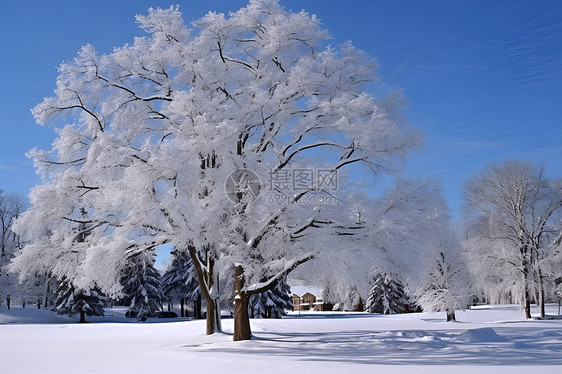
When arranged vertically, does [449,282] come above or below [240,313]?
below

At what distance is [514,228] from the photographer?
35.6m

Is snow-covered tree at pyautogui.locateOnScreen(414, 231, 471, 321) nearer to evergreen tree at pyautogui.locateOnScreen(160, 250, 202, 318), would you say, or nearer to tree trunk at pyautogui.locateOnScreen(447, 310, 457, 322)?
tree trunk at pyautogui.locateOnScreen(447, 310, 457, 322)

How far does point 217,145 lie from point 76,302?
37157 millimetres

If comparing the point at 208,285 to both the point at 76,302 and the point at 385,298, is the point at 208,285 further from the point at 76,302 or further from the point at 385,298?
the point at 385,298

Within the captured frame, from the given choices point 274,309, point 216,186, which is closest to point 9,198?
point 274,309

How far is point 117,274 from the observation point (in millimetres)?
18172

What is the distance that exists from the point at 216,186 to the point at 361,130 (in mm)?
4915

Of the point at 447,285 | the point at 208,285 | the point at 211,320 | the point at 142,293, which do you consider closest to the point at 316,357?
the point at 208,285

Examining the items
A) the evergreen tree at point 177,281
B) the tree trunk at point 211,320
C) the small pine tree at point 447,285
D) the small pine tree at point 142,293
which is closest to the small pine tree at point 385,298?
the small pine tree at point 447,285

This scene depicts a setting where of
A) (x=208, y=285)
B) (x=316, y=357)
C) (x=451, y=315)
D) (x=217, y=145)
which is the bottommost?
→ (x=451, y=315)

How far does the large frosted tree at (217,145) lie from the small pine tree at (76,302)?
29.5 m

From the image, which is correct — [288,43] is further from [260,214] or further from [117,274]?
[117,274]

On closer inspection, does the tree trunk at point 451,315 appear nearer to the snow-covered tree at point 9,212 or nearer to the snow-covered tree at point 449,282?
the snow-covered tree at point 449,282

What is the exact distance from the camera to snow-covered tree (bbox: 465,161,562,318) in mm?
34969
